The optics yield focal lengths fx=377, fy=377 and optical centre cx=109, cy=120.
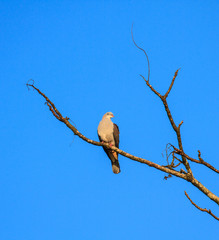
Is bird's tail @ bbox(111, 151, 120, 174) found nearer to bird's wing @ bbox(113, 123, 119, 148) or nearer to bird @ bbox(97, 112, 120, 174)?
bird @ bbox(97, 112, 120, 174)

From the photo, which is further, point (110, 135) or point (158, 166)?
point (110, 135)

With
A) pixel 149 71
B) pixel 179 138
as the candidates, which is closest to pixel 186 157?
pixel 179 138

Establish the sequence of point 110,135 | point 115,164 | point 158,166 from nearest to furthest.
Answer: point 158,166, point 115,164, point 110,135

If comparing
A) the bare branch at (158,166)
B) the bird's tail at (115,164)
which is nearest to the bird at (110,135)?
the bird's tail at (115,164)

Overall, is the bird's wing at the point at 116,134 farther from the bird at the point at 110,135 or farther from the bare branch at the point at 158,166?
the bare branch at the point at 158,166

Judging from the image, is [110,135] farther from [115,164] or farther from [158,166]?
[158,166]

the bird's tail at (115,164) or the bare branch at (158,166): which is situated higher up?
the bird's tail at (115,164)

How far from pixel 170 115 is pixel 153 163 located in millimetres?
679

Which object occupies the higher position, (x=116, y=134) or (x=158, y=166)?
(x=116, y=134)

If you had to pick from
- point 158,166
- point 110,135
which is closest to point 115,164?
point 110,135

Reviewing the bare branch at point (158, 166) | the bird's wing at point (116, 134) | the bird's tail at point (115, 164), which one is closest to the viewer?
the bare branch at point (158, 166)

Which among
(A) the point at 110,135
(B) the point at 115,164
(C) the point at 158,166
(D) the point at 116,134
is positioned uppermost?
(D) the point at 116,134

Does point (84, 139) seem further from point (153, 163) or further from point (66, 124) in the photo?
point (153, 163)

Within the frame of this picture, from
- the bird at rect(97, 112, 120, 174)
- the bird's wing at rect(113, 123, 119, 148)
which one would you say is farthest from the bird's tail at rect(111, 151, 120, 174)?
the bird's wing at rect(113, 123, 119, 148)
